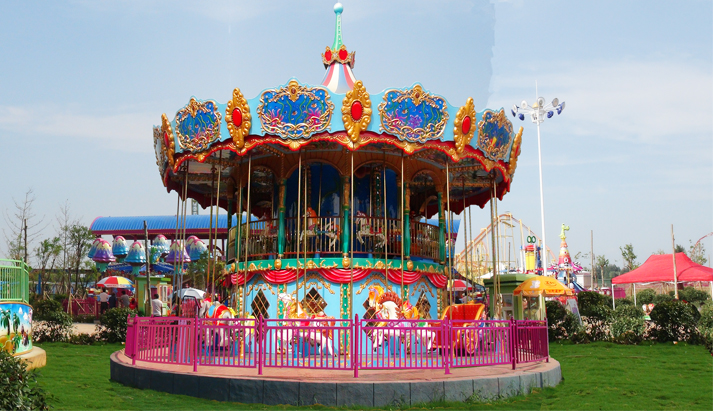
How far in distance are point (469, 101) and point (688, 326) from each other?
1188 cm

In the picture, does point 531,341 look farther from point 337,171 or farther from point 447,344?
point 337,171

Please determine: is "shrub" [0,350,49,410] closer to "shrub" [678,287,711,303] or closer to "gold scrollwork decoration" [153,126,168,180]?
"gold scrollwork decoration" [153,126,168,180]

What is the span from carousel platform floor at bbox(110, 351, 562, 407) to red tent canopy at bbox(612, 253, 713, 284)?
25376mm

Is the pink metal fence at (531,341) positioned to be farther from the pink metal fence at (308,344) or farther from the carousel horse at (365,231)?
the carousel horse at (365,231)

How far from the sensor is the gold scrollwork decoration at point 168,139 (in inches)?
592

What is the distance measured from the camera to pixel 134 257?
41.9 meters

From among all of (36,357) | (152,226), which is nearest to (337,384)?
(36,357)

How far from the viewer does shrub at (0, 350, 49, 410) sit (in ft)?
18.6

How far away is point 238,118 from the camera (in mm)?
13586

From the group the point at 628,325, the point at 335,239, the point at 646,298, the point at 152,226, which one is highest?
the point at 152,226

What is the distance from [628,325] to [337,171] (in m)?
11.8

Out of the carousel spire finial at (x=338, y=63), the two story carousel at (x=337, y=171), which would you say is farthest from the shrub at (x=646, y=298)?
the carousel spire finial at (x=338, y=63)

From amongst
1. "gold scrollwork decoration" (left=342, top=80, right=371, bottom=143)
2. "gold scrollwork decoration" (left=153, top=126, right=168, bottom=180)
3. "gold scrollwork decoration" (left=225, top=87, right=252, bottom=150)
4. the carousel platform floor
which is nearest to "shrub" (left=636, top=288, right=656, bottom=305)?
"gold scrollwork decoration" (left=342, top=80, right=371, bottom=143)

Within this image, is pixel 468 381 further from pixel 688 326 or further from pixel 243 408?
pixel 688 326
